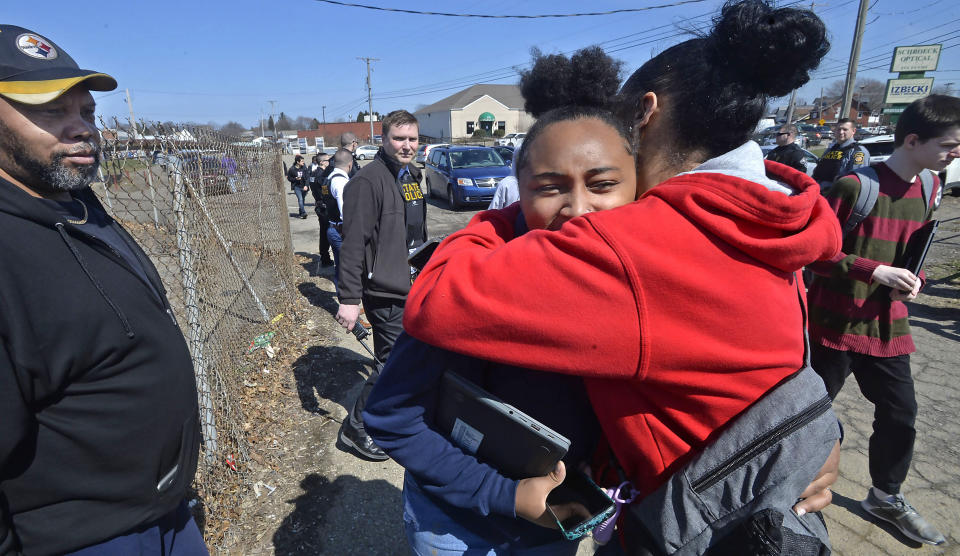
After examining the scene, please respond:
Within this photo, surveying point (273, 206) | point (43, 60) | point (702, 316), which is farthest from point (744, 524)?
point (273, 206)

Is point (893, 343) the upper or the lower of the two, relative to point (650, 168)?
lower

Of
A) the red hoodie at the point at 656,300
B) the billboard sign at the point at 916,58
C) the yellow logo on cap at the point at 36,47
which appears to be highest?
the billboard sign at the point at 916,58

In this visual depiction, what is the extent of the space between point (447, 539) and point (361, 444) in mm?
2445

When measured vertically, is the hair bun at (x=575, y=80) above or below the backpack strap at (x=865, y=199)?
above

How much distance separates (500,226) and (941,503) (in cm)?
357

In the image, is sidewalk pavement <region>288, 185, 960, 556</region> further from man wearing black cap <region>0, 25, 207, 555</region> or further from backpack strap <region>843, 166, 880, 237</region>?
backpack strap <region>843, 166, 880, 237</region>

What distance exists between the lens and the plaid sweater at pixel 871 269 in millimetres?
2574

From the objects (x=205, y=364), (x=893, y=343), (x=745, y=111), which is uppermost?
(x=745, y=111)

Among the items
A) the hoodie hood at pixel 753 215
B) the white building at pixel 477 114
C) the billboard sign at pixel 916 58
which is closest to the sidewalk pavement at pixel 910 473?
the hoodie hood at pixel 753 215

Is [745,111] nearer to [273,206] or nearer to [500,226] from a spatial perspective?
[500,226]

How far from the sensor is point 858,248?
2.71m

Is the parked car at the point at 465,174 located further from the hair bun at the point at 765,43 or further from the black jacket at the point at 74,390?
the hair bun at the point at 765,43

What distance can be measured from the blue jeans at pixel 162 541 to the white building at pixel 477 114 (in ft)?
191

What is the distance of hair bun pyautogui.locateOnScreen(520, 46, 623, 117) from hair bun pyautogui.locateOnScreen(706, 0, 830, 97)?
0.83 ft
